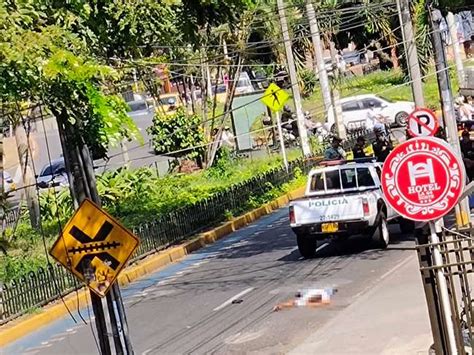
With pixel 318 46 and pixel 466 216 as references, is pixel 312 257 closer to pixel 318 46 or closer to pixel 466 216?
pixel 466 216

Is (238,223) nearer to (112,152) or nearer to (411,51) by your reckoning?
(411,51)

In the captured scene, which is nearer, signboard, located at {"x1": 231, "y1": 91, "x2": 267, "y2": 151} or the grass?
the grass

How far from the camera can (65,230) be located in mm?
9969

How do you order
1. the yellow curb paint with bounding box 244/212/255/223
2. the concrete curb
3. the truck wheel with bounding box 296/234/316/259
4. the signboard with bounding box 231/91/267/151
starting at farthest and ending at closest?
the signboard with bounding box 231/91/267/151 < the yellow curb paint with bounding box 244/212/255/223 < the truck wheel with bounding box 296/234/316/259 < the concrete curb

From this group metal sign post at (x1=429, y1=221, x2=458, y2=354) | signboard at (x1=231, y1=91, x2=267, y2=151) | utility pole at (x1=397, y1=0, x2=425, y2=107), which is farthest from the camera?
signboard at (x1=231, y1=91, x2=267, y2=151)

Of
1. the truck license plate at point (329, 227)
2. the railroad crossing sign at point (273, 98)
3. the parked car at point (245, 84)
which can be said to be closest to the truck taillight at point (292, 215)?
the truck license plate at point (329, 227)

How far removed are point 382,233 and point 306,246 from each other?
4.65 feet

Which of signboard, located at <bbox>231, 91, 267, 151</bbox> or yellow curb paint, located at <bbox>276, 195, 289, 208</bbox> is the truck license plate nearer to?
yellow curb paint, located at <bbox>276, 195, 289, 208</bbox>

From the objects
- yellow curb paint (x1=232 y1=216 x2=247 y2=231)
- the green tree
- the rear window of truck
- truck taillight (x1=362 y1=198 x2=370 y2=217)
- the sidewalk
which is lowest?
the sidewalk

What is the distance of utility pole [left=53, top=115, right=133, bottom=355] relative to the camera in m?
10.4

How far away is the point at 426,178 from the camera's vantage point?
794 cm

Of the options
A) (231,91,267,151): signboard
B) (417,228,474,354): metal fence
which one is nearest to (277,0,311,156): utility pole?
(231,91,267,151): signboard

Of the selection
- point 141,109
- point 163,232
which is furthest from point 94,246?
point 141,109

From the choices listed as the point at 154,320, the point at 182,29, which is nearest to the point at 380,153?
the point at 154,320
